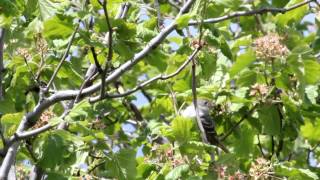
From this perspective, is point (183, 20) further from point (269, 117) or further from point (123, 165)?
point (269, 117)

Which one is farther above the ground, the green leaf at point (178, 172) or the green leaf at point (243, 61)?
the green leaf at point (243, 61)

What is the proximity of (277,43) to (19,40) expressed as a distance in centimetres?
186

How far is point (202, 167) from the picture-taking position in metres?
4.46

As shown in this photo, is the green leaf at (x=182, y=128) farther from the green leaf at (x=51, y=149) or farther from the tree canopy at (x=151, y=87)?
the green leaf at (x=51, y=149)

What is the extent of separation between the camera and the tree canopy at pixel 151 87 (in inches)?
159

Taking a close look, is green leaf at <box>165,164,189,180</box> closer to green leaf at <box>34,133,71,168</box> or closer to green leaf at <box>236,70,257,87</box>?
green leaf at <box>34,133,71,168</box>

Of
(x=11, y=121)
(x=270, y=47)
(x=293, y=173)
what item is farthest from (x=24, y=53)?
(x=293, y=173)

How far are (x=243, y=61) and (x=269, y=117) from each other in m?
0.60

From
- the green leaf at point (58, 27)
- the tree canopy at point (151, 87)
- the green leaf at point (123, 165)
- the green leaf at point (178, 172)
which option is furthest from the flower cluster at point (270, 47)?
the green leaf at point (58, 27)

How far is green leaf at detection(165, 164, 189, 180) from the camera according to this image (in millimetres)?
4224

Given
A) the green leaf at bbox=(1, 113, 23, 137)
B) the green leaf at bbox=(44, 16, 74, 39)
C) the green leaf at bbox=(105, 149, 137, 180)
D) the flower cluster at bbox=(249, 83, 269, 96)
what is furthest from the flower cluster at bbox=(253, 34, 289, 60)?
the green leaf at bbox=(1, 113, 23, 137)

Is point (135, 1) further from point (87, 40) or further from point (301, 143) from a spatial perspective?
point (301, 143)

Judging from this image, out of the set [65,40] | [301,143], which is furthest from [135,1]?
[301,143]

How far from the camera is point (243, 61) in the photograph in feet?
16.8
